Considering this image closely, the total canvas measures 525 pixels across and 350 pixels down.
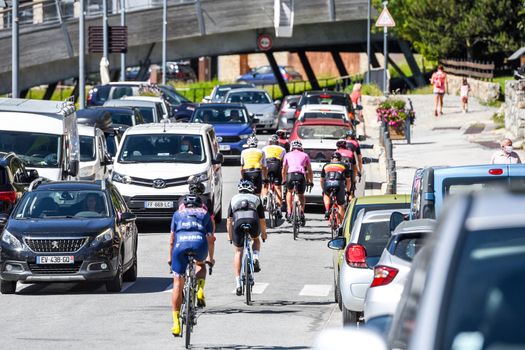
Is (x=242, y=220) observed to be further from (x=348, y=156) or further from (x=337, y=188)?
(x=348, y=156)

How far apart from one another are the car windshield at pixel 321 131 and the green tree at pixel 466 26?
2545 centimetres

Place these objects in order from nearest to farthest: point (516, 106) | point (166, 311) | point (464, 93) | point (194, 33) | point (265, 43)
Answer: point (166, 311), point (516, 106), point (464, 93), point (265, 43), point (194, 33)

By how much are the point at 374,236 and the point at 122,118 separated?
21.8 metres

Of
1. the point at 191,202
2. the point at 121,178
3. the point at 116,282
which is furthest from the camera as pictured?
the point at 121,178

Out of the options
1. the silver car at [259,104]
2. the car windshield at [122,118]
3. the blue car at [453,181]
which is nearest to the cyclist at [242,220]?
the blue car at [453,181]

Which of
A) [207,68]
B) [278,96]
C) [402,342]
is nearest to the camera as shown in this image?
[402,342]

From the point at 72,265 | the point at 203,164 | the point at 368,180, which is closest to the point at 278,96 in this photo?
the point at 368,180

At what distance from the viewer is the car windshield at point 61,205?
62.6ft

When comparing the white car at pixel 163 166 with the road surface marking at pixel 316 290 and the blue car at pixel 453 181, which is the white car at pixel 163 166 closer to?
the road surface marking at pixel 316 290

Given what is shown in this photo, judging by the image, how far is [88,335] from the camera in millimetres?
14883

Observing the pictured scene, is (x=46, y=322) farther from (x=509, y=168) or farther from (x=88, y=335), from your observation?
(x=509, y=168)

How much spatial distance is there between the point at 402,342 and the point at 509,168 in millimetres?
9742

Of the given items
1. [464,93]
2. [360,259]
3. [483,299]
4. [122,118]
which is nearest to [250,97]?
[464,93]

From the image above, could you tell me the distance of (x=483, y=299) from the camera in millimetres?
4059
